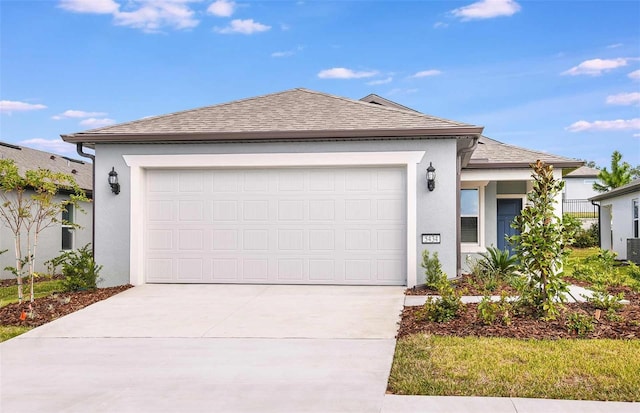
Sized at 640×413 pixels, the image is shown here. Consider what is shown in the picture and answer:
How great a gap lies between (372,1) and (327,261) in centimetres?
792

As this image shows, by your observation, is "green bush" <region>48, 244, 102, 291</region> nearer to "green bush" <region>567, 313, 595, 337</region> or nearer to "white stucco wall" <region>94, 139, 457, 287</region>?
"white stucco wall" <region>94, 139, 457, 287</region>

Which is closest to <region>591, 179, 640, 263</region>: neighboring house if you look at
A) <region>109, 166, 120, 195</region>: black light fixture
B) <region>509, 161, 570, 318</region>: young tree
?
<region>509, 161, 570, 318</region>: young tree

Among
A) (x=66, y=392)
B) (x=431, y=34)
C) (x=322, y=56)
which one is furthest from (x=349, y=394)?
(x=322, y=56)

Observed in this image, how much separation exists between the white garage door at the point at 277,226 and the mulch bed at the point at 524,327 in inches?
140

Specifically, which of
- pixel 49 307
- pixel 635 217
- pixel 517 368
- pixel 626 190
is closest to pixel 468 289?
pixel 517 368

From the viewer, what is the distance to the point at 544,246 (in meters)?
7.71

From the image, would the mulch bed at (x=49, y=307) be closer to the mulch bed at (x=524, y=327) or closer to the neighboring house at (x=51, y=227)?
the neighboring house at (x=51, y=227)

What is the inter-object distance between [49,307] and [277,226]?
177 inches

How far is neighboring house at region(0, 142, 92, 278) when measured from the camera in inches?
643

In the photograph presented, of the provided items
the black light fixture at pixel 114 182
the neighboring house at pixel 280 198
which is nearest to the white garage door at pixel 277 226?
the neighboring house at pixel 280 198

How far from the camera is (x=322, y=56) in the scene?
845 inches

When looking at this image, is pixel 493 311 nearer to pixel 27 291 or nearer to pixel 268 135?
Answer: pixel 268 135

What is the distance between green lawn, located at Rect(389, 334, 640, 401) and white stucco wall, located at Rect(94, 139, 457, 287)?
464 centimetres

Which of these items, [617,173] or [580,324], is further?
[617,173]
